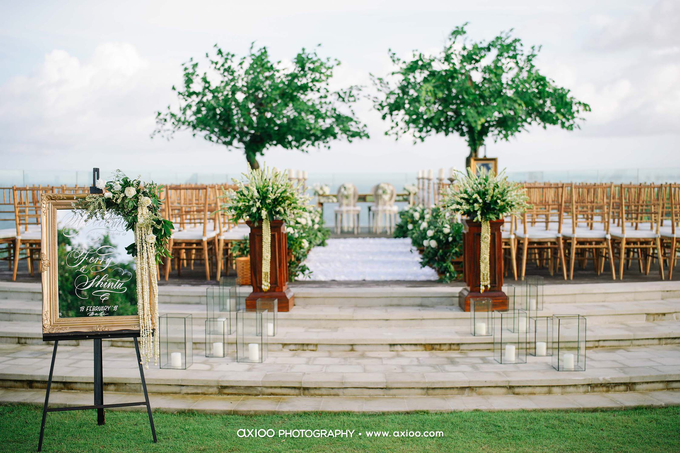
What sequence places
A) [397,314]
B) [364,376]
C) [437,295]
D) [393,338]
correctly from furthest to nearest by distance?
[437,295] < [397,314] < [393,338] < [364,376]

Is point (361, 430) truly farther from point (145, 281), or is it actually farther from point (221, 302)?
point (221, 302)

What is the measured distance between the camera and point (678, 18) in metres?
Answer: 11.0

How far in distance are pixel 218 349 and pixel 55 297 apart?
74.3 inches

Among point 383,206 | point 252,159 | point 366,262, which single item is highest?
point 252,159

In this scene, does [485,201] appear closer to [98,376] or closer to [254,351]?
[254,351]

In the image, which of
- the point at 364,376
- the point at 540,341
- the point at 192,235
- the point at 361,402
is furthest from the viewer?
the point at 192,235

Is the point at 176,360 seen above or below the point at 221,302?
below

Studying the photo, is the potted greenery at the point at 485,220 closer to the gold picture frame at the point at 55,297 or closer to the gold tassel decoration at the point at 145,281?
the gold tassel decoration at the point at 145,281

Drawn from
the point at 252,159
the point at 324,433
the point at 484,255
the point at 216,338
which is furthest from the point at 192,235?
the point at 252,159

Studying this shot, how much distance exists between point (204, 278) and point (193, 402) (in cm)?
355

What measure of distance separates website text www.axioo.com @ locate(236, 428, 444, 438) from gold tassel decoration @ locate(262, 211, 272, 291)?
243cm

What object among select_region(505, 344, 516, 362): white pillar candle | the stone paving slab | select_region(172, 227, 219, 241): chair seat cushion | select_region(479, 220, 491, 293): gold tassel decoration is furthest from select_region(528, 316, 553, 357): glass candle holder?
select_region(172, 227, 219, 241): chair seat cushion

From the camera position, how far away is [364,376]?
466 cm

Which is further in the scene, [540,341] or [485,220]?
[485,220]
